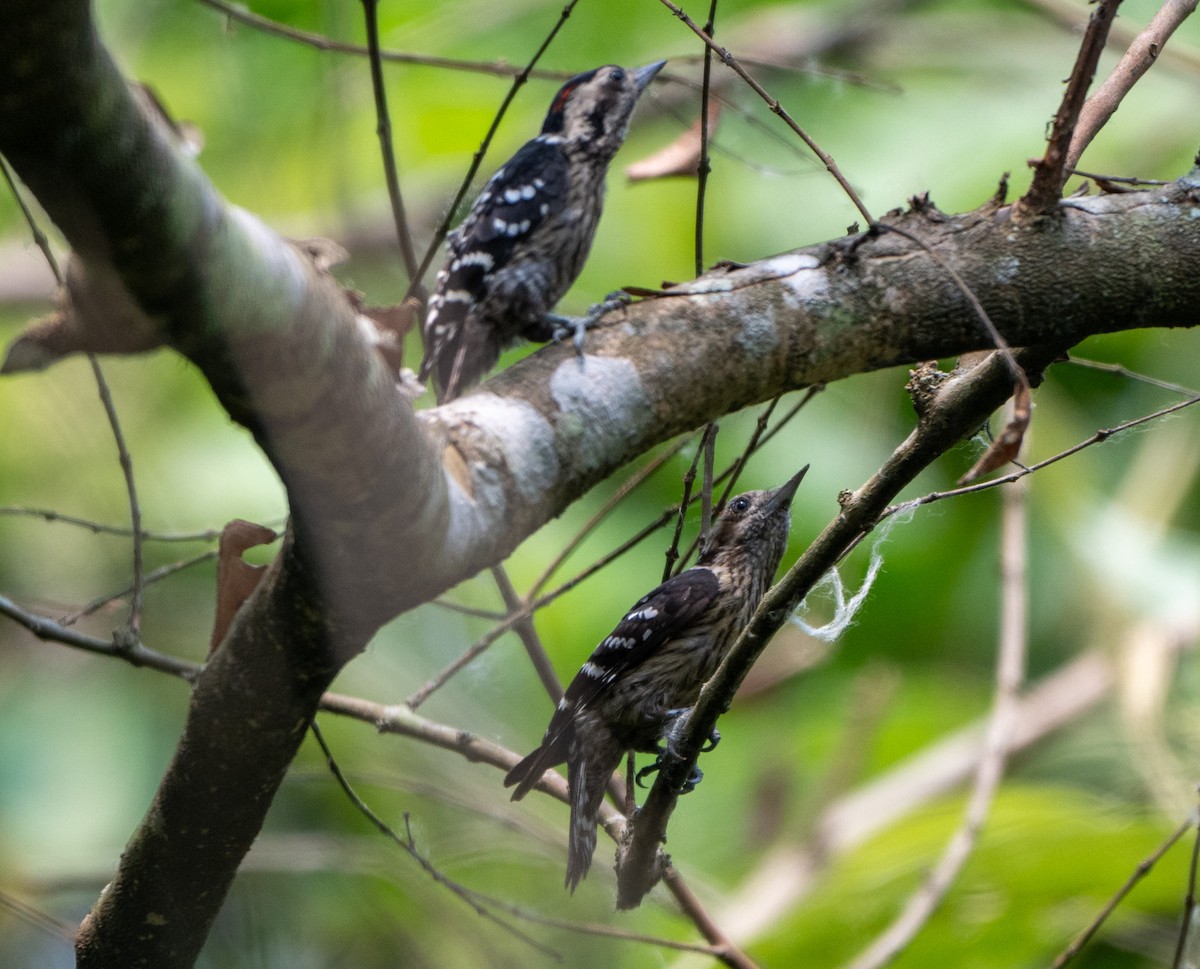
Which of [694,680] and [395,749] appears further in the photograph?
[395,749]

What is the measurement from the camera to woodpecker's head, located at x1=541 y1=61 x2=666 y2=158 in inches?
140

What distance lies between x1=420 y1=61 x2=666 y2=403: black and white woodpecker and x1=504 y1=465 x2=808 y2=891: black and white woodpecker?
723mm

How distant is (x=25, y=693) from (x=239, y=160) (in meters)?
3.29

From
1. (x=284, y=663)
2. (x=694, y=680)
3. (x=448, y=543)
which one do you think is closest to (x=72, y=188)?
(x=448, y=543)

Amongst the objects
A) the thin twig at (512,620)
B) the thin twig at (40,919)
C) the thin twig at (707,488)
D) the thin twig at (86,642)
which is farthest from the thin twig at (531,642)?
the thin twig at (40,919)

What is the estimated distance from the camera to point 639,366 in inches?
86.5

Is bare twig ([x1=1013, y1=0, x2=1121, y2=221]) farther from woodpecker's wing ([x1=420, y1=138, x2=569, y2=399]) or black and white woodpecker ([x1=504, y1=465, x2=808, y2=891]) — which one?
woodpecker's wing ([x1=420, y1=138, x2=569, y2=399])

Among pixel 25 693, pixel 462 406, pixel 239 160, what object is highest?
pixel 239 160

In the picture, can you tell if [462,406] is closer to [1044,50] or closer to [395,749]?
[395,749]

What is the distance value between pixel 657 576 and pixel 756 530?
418cm

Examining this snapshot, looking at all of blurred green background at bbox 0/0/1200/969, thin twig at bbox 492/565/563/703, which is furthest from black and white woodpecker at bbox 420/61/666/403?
thin twig at bbox 492/565/563/703

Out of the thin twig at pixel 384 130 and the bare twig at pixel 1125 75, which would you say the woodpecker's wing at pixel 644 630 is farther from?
the bare twig at pixel 1125 75

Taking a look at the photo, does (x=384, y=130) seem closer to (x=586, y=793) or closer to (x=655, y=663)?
(x=655, y=663)

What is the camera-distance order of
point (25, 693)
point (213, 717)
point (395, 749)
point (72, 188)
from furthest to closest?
point (25, 693)
point (395, 749)
point (213, 717)
point (72, 188)
